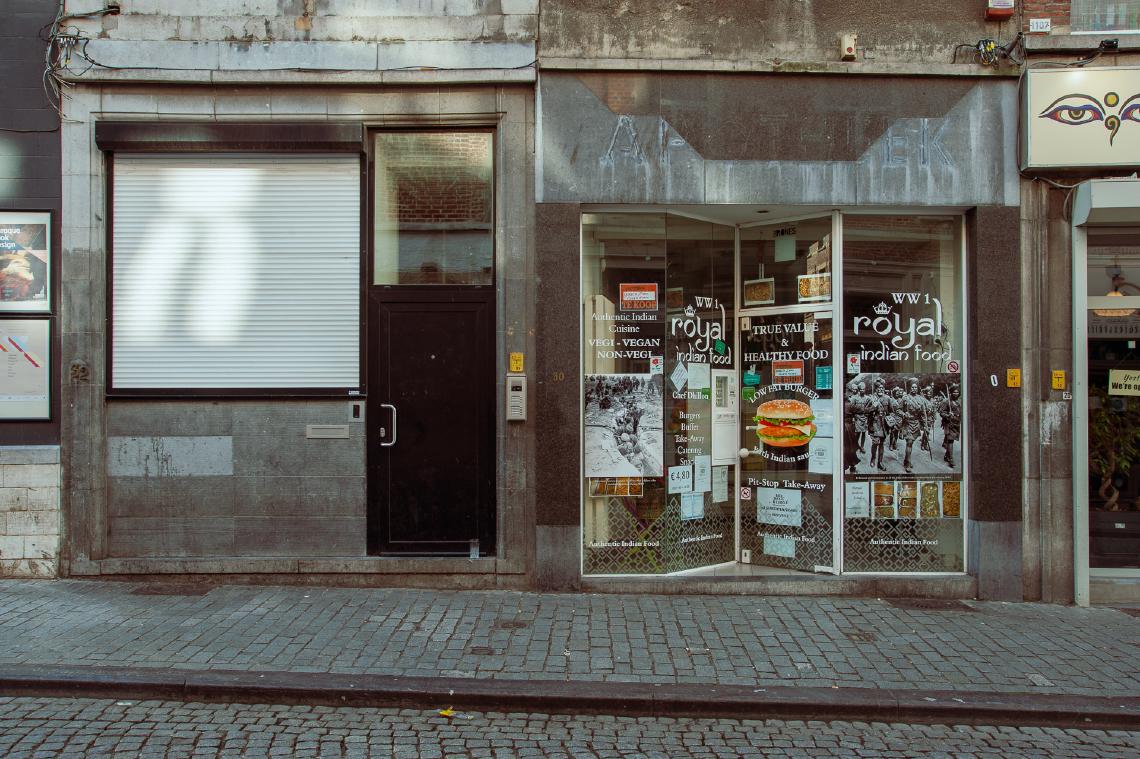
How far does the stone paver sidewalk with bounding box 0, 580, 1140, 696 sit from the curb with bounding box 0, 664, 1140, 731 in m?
0.12

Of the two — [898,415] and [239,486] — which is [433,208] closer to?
[239,486]

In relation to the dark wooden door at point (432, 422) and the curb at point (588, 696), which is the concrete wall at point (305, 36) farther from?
the curb at point (588, 696)

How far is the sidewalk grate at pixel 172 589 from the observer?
273 inches

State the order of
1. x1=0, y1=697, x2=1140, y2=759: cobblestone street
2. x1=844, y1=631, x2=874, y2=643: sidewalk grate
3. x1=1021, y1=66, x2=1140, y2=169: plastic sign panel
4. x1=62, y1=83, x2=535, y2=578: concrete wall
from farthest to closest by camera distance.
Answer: x1=62, y1=83, x2=535, y2=578: concrete wall → x1=1021, y1=66, x2=1140, y2=169: plastic sign panel → x1=844, y1=631, x2=874, y2=643: sidewalk grate → x1=0, y1=697, x2=1140, y2=759: cobblestone street

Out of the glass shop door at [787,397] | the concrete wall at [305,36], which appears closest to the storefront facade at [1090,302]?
the glass shop door at [787,397]

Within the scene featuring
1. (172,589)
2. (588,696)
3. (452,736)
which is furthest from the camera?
(172,589)

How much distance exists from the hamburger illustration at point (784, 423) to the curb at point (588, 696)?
118 inches

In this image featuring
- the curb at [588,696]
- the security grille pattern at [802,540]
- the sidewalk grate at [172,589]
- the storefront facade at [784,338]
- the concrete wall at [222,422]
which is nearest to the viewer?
the curb at [588,696]

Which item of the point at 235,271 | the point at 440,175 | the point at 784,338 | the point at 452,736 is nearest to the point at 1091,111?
the point at 784,338

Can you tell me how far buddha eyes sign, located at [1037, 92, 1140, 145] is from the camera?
7.12 metres

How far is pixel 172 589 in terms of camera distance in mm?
7086

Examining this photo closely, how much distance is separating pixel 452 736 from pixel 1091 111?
7606 millimetres

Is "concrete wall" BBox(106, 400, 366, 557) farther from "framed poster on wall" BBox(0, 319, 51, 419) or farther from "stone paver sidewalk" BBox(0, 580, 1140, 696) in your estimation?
"framed poster on wall" BBox(0, 319, 51, 419)

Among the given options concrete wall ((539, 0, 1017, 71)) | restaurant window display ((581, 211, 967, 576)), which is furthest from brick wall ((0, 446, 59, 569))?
concrete wall ((539, 0, 1017, 71))
